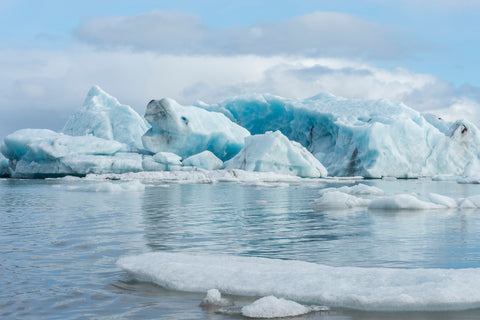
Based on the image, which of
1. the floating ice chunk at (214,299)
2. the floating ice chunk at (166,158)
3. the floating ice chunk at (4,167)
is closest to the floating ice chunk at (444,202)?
the floating ice chunk at (214,299)

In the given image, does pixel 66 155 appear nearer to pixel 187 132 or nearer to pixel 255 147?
pixel 187 132

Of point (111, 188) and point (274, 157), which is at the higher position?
point (274, 157)

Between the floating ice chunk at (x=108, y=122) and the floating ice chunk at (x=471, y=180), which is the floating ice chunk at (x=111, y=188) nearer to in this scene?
the floating ice chunk at (x=471, y=180)

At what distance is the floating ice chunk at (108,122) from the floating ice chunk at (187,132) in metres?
4.60

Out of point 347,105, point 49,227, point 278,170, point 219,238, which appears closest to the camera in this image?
point 219,238

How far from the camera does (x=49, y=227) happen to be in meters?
7.82

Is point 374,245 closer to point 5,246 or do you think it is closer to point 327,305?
point 327,305

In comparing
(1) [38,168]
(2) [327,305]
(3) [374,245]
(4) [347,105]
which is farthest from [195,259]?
(4) [347,105]

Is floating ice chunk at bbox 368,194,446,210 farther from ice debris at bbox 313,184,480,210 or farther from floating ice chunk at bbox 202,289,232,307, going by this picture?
floating ice chunk at bbox 202,289,232,307

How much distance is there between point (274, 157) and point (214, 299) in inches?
978

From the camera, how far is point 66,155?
2861 cm

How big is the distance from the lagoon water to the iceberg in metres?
17.8

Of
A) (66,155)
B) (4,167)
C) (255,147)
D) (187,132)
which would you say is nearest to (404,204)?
(255,147)

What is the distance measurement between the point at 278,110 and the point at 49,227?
1287 inches
